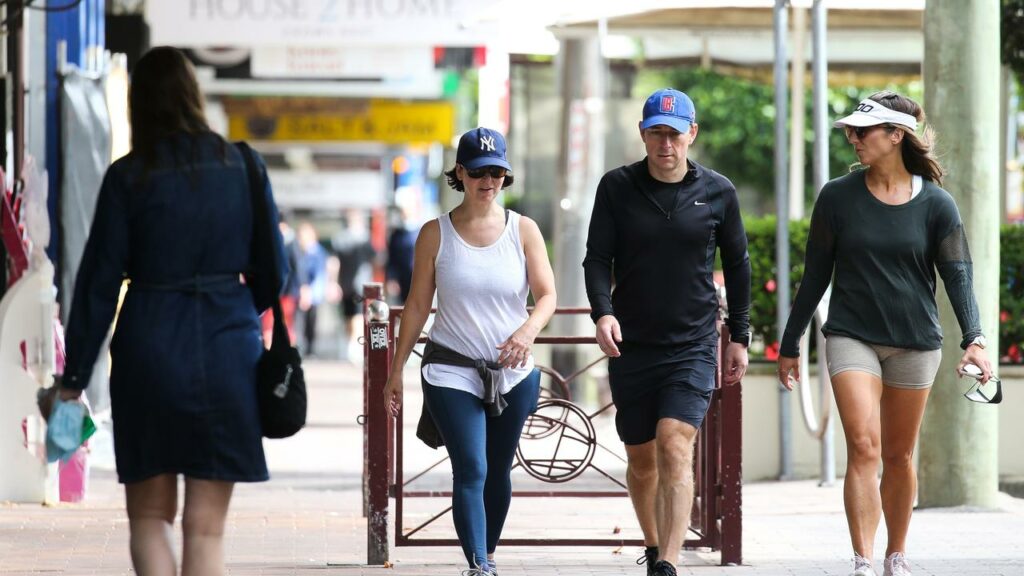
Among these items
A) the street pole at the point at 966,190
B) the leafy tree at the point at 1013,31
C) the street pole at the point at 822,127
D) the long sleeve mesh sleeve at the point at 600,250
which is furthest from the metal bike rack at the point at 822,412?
the long sleeve mesh sleeve at the point at 600,250

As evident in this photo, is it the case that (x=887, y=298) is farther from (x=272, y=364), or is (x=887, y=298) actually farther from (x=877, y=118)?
(x=272, y=364)

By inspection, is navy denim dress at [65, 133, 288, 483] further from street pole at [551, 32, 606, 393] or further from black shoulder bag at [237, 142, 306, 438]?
street pole at [551, 32, 606, 393]

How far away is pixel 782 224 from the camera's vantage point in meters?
11.0

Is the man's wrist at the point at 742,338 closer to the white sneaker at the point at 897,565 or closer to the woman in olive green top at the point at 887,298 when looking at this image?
the woman in olive green top at the point at 887,298

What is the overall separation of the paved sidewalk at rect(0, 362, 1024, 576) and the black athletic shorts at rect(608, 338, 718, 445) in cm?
104

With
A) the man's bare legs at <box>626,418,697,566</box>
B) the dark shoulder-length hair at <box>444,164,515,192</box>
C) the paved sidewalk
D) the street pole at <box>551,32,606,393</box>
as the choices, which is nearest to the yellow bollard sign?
the street pole at <box>551,32,606,393</box>

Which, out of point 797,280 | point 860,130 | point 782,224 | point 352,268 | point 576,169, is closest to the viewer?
point 860,130

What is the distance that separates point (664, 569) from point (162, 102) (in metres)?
2.54

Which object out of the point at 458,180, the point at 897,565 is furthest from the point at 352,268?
the point at 897,565

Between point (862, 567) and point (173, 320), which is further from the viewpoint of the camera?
point (862, 567)

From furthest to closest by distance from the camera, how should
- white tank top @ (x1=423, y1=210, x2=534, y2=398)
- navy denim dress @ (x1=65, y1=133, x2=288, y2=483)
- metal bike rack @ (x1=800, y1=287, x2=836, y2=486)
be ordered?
metal bike rack @ (x1=800, y1=287, x2=836, y2=486) → white tank top @ (x1=423, y1=210, x2=534, y2=398) → navy denim dress @ (x1=65, y1=133, x2=288, y2=483)

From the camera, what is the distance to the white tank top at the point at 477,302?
256 inches

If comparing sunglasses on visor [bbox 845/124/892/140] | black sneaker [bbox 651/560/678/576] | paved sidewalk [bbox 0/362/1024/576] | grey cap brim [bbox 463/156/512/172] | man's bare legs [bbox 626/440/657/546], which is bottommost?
paved sidewalk [bbox 0/362/1024/576]

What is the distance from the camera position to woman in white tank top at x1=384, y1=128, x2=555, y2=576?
6477mm
